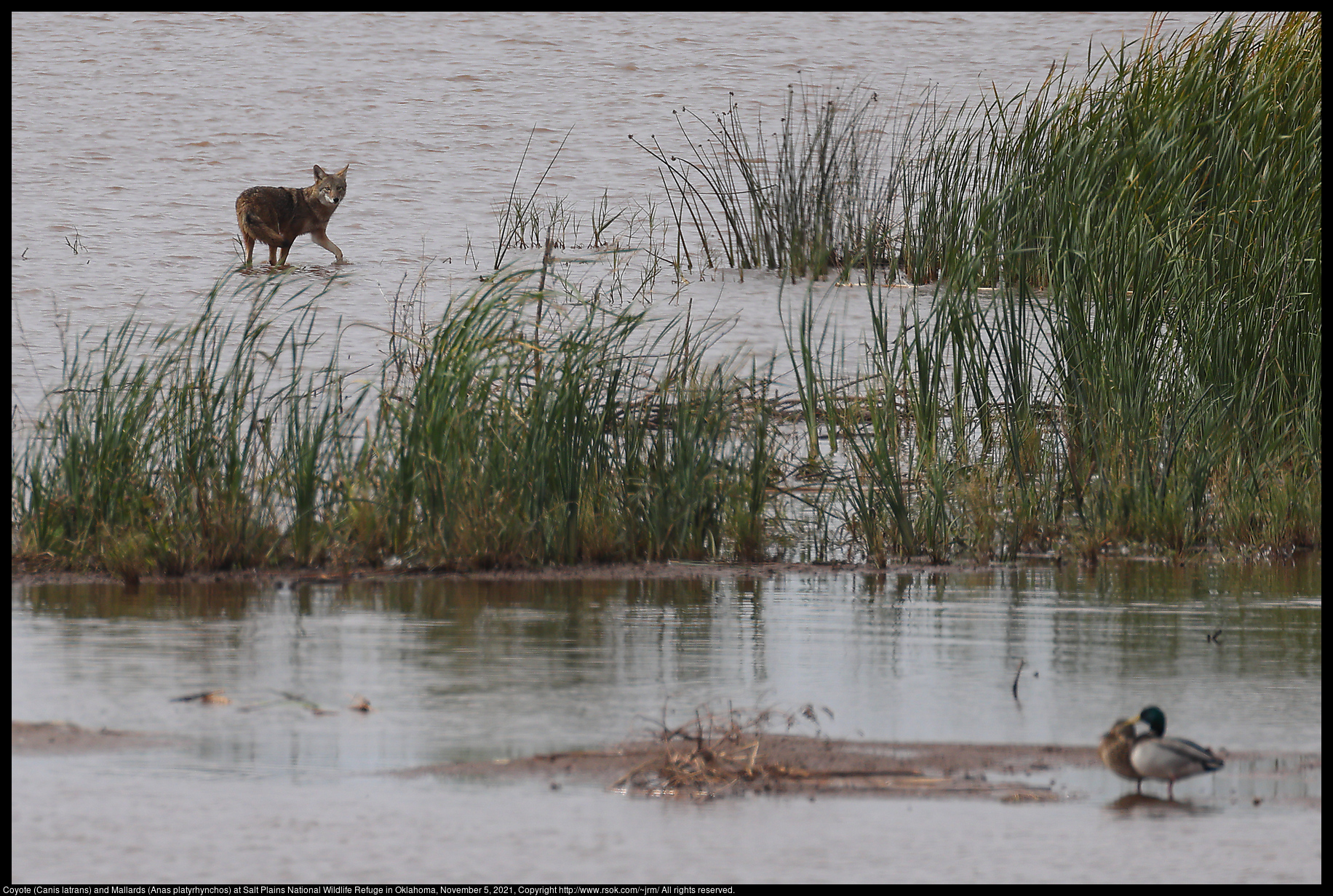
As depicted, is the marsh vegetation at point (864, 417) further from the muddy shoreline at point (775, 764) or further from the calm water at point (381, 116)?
the muddy shoreline at point (775, 764)

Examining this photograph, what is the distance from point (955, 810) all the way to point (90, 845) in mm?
1951

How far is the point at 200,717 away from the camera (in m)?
4.79

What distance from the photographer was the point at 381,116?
64.1 feet

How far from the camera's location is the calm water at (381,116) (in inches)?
525

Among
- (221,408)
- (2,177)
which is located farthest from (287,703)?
(2,177)

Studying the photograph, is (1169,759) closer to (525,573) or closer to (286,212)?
(525,573)

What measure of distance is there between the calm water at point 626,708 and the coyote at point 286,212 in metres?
6.66

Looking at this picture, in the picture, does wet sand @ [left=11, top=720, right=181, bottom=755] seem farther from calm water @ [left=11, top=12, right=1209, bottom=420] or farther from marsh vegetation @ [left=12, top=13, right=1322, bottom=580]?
calm water @ [left=11, top=12, right=1209, bottom=420]

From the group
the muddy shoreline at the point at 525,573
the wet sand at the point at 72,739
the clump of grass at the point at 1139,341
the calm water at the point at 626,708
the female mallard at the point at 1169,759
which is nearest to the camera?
the calm water at the point at 626,708

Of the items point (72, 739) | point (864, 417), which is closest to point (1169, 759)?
point (72, 739)

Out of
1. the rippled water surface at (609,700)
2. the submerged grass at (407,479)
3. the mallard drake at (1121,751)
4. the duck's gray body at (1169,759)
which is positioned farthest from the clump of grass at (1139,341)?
the duck's gray body at (1169,759)

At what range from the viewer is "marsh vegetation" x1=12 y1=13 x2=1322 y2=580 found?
743cm

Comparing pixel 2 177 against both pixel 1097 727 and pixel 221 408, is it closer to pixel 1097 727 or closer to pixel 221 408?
pixel 221 408

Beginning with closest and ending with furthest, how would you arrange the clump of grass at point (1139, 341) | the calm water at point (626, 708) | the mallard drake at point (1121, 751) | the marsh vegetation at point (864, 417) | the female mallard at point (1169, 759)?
1. the calm water at point (626, 708)
2. the female mallard at point (1169, 759)
3. the mallard drake at point (1121, 751)
4. the marsh vegetation at point (864, 417)
5. the clump of grass at point (1139, 341)
